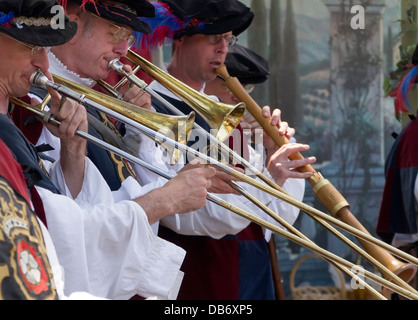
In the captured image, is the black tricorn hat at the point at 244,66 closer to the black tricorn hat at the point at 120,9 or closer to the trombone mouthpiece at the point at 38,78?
the black tricorn hat at the point at 120,9

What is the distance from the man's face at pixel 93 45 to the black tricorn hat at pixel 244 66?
1390mm

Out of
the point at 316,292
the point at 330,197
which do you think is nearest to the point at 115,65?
the point at 330,197

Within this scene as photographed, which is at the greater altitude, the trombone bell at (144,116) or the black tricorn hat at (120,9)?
the black tricorn hat at (120,9)

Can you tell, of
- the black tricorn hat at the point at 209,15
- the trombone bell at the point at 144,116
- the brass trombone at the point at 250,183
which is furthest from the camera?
the black tricorn hat at the point at 209,15

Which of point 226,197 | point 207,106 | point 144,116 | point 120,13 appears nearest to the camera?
point 144,116

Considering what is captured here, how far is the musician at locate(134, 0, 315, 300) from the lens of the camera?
160 inches

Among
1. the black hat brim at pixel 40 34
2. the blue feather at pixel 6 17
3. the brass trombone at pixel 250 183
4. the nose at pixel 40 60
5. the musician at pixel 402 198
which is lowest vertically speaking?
the musician at pixel 402 198

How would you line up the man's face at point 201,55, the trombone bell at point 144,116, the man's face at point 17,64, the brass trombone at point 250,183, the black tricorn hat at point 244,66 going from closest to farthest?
the man's face at point 17,64, the brass trombone at point 250,183, the trombone bell at point 144,116, the man's face at point 201,55, the black tricorn hat at point 244,66

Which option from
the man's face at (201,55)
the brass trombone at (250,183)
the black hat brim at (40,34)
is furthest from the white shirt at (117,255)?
the man's face at (201,55)

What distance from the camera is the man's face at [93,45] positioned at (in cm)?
363

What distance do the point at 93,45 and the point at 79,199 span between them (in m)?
0.73

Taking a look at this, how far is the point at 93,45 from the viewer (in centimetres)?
364

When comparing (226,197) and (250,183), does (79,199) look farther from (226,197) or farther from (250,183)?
(226,197)
